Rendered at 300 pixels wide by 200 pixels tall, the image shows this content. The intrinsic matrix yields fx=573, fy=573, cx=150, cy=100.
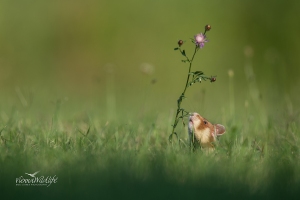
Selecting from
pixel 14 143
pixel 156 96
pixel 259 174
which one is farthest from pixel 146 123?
pixel 156 96

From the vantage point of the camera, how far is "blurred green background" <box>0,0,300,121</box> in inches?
388

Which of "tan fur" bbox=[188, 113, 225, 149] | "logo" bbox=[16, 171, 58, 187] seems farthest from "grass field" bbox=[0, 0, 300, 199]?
"logo" bbox=[16, 171, 58, 187]

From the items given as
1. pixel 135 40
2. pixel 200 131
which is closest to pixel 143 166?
pixel 200 131

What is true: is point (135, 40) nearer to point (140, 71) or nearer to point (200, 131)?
point (140, 71)

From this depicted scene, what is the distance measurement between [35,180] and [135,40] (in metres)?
7.21

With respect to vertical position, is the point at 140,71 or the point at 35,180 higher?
the point at 140,71

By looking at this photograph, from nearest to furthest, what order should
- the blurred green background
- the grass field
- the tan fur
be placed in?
the tan fur < the grass field < the blurred green background

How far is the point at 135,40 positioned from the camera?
10305mm

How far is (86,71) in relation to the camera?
10102mm

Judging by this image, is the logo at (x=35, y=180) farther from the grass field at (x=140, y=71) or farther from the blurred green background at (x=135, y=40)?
the blurred green background at (x=135, y=40)

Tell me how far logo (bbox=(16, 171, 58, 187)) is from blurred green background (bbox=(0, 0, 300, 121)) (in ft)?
20.4

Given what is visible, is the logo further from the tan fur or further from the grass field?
the tan fur

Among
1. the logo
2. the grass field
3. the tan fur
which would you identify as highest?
the grass field

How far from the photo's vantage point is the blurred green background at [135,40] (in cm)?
984
